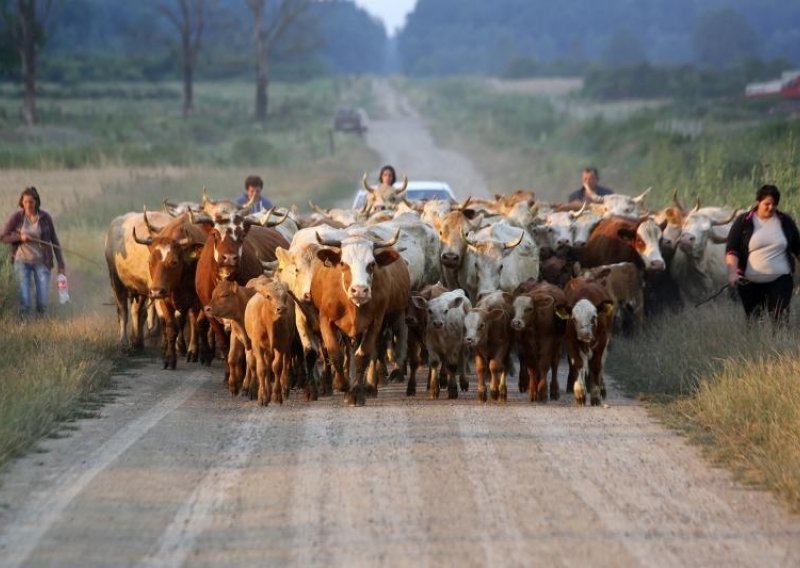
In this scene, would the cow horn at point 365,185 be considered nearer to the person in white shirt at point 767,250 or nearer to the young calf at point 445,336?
the person in white shirt at point 767,250

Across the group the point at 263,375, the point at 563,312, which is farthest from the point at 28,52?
the point at 563,312

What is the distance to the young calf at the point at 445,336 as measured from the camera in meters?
13.1

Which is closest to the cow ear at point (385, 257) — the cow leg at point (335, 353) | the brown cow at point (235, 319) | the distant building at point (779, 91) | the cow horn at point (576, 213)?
the cow leg at point (335, 353)

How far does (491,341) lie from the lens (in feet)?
42.3

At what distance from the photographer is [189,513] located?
8719 millimetres

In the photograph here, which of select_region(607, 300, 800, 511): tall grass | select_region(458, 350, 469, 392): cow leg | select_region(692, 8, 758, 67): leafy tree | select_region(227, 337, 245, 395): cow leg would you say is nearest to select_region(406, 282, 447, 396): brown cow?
select_region(458, 350, 469, 392): cow leg

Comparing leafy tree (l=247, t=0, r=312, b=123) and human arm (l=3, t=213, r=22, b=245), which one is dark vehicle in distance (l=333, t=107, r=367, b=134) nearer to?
leafy tree (l=247, t=0, r=312, b=123)

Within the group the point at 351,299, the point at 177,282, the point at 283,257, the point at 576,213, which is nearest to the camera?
the point at 351,299

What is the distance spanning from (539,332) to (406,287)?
4.32 feet

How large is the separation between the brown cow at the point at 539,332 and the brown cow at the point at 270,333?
186cm

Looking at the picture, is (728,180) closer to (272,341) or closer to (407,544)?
(272,341)

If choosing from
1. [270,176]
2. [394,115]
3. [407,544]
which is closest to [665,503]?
[407,544]

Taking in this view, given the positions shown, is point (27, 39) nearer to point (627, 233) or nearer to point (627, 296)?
point (627, 233)

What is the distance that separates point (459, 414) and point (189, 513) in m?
3.73
